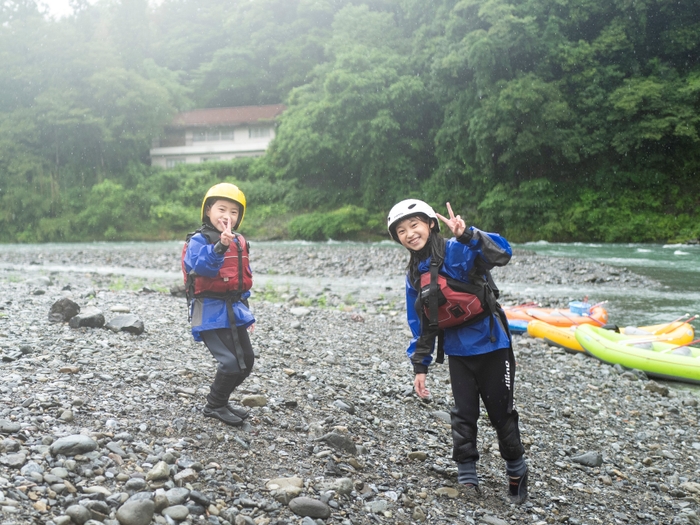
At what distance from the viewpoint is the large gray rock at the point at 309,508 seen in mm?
2855

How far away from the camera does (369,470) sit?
3520 millimetres

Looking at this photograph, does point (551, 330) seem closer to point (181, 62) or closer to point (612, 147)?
point (612, 147)

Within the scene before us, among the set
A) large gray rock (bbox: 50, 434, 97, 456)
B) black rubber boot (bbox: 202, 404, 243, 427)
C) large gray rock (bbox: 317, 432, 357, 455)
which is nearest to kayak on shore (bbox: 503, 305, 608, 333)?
large gray rock (bbox: 317, 432, 357, 455)

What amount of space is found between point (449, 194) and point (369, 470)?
33.5 meters

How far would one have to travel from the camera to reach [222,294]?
3.61 meters

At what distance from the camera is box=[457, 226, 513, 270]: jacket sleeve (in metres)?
3.23

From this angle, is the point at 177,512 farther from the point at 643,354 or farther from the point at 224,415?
the point at 643,354

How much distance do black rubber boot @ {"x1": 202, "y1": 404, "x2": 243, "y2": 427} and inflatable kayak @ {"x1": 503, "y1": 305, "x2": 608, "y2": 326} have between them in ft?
22.8

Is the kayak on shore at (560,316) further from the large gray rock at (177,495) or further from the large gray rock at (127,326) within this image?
the large gray rock at (177,495)

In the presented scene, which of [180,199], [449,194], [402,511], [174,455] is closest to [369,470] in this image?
[402,511]

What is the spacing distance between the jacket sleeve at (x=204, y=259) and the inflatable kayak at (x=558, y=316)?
7263 mm

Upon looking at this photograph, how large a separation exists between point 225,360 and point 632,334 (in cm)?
742

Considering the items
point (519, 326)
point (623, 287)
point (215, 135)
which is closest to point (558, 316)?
point (519, 326)

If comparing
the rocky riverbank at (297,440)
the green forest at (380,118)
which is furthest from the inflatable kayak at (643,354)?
the green forest at (380,118)
